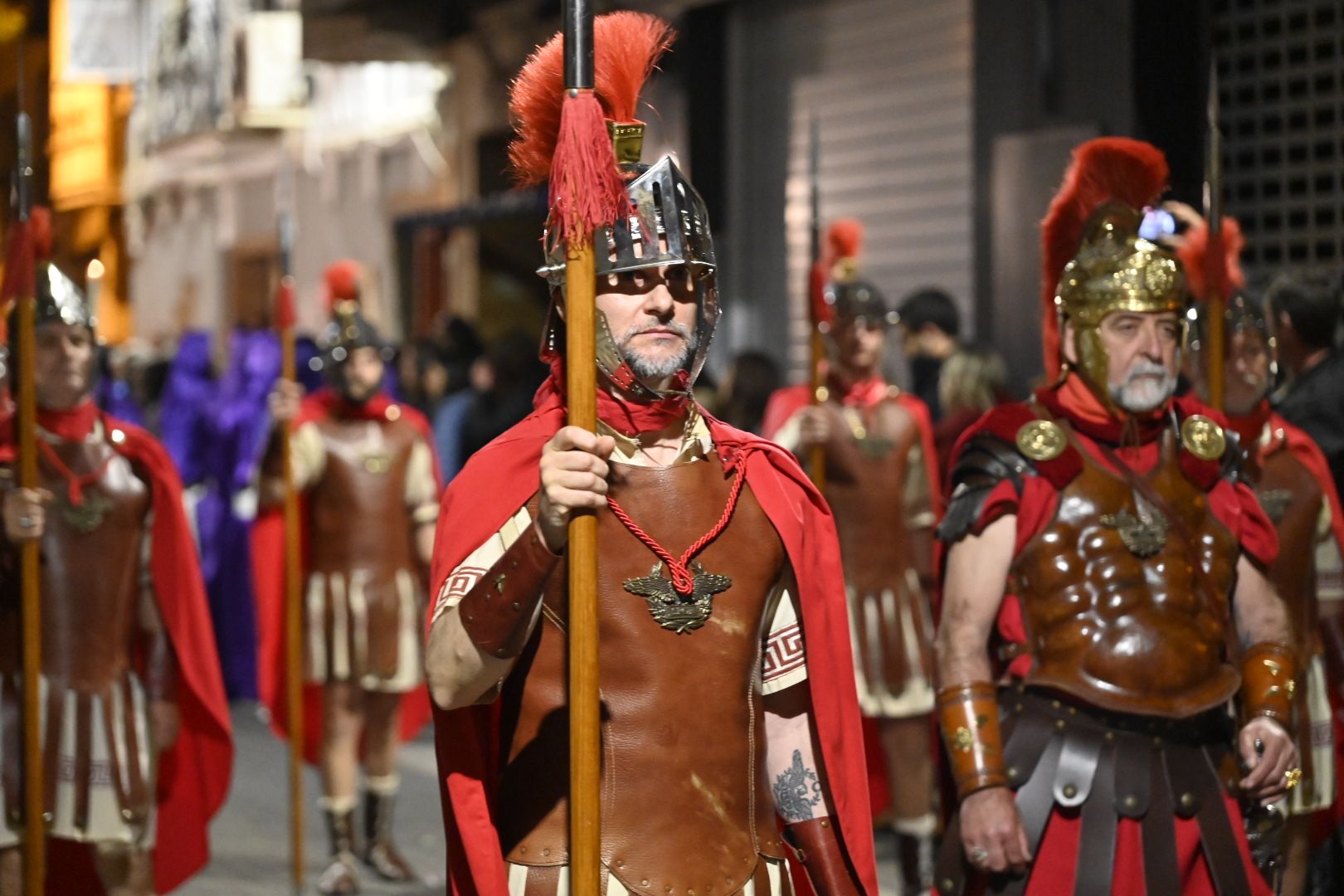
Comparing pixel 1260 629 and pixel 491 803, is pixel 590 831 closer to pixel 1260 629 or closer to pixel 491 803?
pixel 491 803

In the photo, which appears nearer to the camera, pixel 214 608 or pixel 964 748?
pixel 964 748

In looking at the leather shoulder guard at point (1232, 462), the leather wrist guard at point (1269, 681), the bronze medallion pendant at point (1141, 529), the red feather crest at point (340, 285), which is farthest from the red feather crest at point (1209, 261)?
the red feather crest at point (340, 285)

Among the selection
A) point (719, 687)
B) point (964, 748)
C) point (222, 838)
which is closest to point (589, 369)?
point (719, 687)

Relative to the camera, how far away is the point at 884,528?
771cm

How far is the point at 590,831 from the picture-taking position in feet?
9.77

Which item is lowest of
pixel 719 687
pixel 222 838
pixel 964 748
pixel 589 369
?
pixel 222 838

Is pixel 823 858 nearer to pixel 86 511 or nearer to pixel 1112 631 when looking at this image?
pixel 1112 631

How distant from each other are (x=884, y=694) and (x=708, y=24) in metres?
6.60

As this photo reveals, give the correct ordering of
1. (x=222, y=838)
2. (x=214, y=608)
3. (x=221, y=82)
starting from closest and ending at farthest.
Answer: (x=222, y=838) < (x=214, y=608) < (x=221, y=82)

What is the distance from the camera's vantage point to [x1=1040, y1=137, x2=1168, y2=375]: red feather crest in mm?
4801

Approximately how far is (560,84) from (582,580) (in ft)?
2.91

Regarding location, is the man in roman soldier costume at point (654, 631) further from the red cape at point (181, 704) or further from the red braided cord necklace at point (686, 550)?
the red cape at point (181, 704)

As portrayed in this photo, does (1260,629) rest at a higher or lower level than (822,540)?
lower

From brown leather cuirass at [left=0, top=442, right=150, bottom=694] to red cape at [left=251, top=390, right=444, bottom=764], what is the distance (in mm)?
1999
